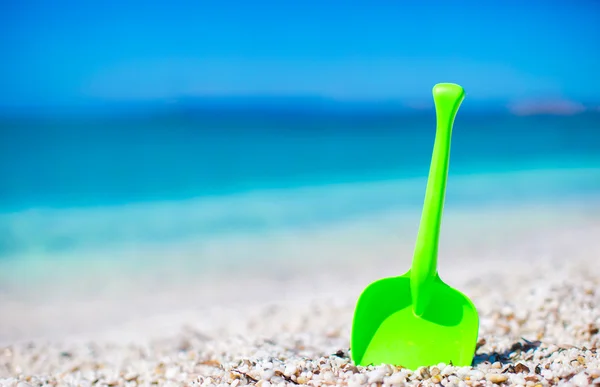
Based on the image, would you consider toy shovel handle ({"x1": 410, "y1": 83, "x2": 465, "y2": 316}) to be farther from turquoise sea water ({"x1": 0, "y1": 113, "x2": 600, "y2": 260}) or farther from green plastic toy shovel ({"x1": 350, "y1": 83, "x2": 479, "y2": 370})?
turquoise sea water ({"x1": 0, "y1": 113, "x2": 600, "y2": 260})

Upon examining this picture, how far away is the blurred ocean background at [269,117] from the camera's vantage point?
4.59 m

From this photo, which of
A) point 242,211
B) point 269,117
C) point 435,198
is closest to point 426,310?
point 435,198

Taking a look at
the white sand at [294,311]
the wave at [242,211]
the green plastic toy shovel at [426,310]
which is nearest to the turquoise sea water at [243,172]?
the wave at [242,211]

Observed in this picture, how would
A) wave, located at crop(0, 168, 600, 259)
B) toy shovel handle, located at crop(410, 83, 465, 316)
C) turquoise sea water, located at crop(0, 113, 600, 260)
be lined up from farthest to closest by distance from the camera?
turquoise sea water, located at crop(0, 113, 600, 260) → wave, located at crop(0, 168, 600, 259) → toy shovel handle, located at crop(410, 83, 465, 316)

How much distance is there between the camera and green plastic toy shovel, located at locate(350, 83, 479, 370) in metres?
1.42

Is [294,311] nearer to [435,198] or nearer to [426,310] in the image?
[426,310]

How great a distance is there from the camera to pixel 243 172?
19.1 ft

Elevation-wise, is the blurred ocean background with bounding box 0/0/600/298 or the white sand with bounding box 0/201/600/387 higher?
the blurred ocean background with bounding box 0/0/600/298

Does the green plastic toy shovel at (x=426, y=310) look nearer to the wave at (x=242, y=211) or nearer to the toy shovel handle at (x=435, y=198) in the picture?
the toy shovel handle at (x=435, y=198)

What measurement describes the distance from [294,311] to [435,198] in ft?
3.90

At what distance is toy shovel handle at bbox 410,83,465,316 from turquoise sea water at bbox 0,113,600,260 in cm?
231

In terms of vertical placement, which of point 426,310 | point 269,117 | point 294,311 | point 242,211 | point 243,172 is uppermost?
point 269,117

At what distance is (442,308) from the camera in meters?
1.53

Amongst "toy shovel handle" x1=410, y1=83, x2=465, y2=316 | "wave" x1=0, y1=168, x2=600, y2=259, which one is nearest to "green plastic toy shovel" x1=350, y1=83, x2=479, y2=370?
"toy shovel handle" x1=410, y1=83, x2=465, y2=316
